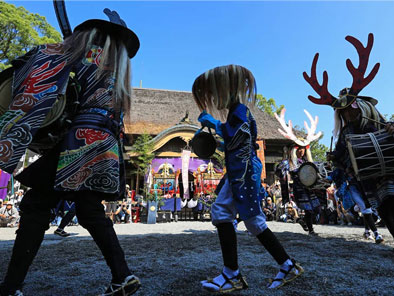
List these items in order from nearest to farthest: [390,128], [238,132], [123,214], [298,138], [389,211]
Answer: [238,132]
[390,128]
[389,211]
[298,138]
[123,214]

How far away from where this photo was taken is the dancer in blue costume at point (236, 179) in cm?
176

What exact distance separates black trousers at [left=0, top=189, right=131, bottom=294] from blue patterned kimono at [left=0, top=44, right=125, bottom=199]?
88mm

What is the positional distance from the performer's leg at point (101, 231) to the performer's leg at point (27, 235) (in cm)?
22

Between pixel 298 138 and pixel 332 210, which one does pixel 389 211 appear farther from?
pixel 332 210

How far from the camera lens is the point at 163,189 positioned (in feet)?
43.5

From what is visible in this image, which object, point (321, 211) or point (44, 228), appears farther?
point (321, 211)

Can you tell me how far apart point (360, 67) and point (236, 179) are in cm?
252

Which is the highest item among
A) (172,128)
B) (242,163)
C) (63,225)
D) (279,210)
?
(172,128)

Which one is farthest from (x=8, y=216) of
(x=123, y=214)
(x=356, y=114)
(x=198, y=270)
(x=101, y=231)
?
(x=356, y=114)

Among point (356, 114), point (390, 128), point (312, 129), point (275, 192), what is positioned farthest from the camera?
point (275, 192)

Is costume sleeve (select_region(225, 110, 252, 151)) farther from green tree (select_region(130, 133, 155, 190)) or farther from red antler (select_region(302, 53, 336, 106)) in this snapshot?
green tree (select_region(130, 133, 155, 190))

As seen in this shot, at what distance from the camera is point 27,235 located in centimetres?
144

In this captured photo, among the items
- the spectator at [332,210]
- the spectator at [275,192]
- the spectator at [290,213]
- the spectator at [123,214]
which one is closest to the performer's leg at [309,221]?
the spectator at [290,213]

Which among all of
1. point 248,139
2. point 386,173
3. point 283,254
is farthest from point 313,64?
point 283,254
